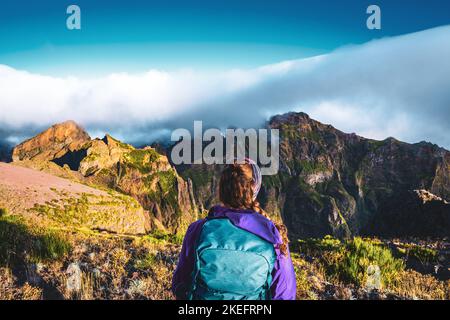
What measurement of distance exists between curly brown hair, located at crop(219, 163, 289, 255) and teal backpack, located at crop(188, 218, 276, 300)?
327mm

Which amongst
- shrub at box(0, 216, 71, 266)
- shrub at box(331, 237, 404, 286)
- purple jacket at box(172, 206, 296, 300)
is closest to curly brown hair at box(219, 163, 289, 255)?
purple jacket at box(172, 206, 296, 300)

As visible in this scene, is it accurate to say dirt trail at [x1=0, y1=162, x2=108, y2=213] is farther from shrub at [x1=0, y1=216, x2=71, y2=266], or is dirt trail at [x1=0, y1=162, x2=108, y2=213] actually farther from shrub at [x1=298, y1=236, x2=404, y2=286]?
shrub at [x1=298, y1=236, x2=404, y2=286]

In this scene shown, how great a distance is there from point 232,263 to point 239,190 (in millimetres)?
963

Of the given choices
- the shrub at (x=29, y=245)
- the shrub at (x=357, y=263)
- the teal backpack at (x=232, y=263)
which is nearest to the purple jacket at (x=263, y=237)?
the teal backpack at (x=232, y=263)

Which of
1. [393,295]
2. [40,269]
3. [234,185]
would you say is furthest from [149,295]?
[393,295]

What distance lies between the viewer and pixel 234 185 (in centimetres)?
518

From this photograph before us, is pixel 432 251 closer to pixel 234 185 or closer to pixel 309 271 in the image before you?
pixel 309 271

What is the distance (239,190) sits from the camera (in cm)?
516

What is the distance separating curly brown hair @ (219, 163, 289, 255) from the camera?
517cm

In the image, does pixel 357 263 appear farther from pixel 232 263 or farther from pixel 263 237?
pixel 232 263

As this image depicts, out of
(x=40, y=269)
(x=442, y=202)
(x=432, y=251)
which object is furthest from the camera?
(x=442, y=202)

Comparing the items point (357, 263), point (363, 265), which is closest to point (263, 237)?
point (363, 265)
